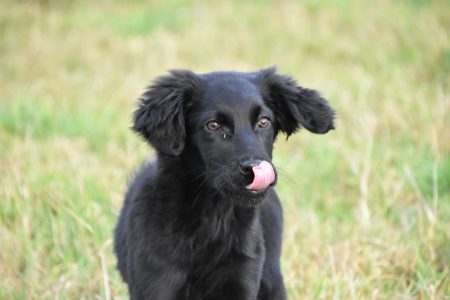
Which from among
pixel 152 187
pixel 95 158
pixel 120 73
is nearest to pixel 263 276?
pixel 152 187

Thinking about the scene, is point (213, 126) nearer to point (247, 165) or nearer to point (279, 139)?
point (247, 165)

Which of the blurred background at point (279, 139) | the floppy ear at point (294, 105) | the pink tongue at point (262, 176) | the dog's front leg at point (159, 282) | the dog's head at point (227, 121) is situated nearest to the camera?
the pink tongue at point (262, 176)

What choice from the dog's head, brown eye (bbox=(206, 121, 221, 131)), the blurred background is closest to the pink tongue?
the dog's head

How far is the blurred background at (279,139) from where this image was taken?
4.51 metres

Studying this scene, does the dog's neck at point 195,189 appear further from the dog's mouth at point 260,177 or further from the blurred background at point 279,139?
the blurred background at point 279,139

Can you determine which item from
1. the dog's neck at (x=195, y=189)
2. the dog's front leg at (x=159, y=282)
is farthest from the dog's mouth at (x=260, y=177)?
the dog's front leg at (x=159, y=282)

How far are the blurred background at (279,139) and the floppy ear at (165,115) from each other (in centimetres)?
69

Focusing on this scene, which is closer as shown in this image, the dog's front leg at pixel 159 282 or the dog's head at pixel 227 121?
the dog's head at pixel 227 121

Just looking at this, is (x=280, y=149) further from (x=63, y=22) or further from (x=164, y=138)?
(x=63, y=22)

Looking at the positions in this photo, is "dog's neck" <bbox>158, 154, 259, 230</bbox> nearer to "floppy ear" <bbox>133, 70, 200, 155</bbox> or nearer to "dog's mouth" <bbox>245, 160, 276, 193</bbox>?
"floppy ear" <bbox>133, 70, 200, 155</bbox>

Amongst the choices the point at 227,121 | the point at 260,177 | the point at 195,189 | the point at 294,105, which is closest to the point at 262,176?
the point at 260,177

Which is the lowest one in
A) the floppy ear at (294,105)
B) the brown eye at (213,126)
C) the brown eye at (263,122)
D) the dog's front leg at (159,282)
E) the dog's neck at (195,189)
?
the dog's front leg at (159,282)

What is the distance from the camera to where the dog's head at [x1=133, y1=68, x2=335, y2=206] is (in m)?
3.22

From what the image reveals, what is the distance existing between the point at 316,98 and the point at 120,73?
5.11m
